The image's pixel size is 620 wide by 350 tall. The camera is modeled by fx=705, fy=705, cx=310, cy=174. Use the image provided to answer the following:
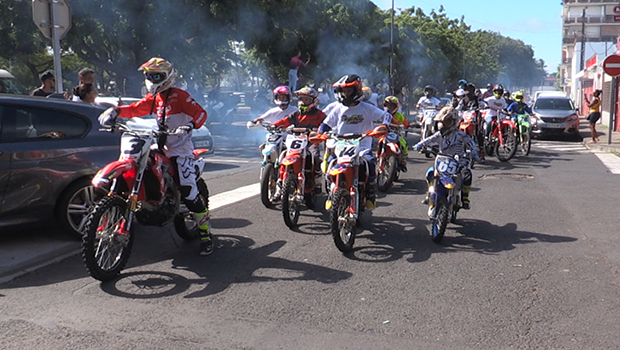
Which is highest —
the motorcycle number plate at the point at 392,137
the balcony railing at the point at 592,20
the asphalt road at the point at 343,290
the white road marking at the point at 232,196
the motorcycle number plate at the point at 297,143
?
the balcony railing at the point at 592,20

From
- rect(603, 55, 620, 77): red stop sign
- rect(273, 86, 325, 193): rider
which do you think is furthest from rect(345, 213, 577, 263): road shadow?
rect(603, 55, 620, 77): red stop sign

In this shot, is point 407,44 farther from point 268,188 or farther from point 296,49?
point 268,188

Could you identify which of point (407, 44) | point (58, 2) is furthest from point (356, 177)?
point (407, 44)

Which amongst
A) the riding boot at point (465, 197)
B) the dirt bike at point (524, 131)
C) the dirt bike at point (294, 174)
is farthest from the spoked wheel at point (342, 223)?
the dirt bike at point (524, 131)

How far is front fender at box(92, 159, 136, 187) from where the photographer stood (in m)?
5.79

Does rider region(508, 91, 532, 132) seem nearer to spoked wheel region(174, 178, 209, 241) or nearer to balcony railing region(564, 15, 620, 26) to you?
spoked wheel region(174, 178, 209, 241)

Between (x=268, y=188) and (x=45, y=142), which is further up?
(x=45, y=142)

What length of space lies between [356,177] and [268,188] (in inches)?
85.1

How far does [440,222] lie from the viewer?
285 inches

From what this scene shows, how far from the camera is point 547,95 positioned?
2742 centimetres

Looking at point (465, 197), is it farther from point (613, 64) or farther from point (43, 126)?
point (613, 64)

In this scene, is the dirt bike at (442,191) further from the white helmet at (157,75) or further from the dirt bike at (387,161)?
the dirt bike at (387,161)

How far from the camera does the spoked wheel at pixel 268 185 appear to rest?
8.88 m

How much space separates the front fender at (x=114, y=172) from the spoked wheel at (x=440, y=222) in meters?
3.13
